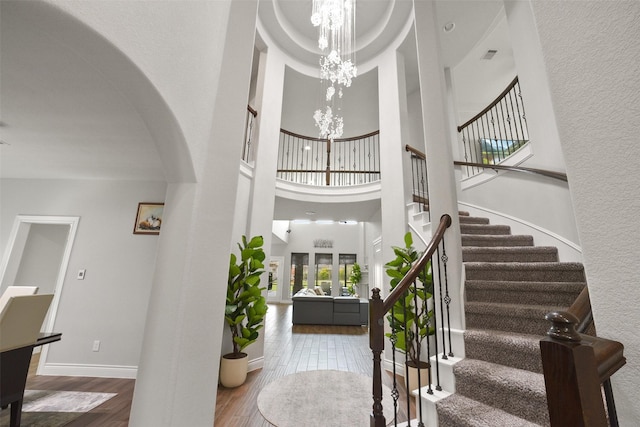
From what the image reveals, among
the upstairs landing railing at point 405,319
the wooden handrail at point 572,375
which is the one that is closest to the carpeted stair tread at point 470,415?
the upstairs landing railing at point 405,319

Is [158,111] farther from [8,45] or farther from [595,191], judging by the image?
[595,191]

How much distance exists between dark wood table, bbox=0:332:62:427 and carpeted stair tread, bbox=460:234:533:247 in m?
4.60

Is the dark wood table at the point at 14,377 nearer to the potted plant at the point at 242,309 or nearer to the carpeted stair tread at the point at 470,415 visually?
the potted plant at the point at 242,309

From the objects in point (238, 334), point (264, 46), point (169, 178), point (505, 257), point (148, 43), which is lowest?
point (238, 334)

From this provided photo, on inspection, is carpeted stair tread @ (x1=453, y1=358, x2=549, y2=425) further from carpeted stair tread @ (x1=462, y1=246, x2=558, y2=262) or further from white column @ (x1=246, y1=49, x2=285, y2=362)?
white column @ (x1=246, y1=49, x2=285, y2=362)

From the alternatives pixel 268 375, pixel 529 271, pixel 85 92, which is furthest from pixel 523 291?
pixel 85 92

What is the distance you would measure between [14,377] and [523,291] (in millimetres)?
4412

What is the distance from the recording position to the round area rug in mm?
2426

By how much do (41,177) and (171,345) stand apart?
416 centimetres

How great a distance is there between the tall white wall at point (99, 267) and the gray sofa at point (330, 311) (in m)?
4.10

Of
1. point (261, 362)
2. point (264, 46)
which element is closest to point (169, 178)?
point (261, 362)

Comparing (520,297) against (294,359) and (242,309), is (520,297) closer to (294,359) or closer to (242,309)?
(242,309)

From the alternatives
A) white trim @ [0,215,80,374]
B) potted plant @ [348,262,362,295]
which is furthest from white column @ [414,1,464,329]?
potted plant @ [348,262,362,295]

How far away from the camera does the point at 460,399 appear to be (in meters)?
1.70
